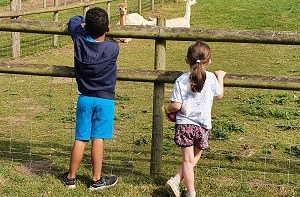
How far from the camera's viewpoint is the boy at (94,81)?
15.7 feet

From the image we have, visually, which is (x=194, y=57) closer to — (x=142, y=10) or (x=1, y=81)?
(x=1, y=81)

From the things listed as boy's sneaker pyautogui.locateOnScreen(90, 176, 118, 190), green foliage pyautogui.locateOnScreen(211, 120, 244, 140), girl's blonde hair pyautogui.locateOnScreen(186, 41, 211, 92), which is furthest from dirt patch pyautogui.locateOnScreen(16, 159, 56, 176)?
green foliage pyautogui.locateOnScreen(211, 120, 244, 140)

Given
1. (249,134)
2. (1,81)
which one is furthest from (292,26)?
(249,134)

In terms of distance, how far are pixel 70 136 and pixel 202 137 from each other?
2.51 m

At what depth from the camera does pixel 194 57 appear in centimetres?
453

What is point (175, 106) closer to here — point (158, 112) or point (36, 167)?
point (158, 112)

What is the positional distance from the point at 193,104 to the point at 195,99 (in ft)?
0.13

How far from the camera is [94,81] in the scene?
4.84 meters

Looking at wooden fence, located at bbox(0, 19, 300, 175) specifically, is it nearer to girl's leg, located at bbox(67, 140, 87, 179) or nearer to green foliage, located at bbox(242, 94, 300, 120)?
girl's leg, located at bbox(67, 140, 87, 179)

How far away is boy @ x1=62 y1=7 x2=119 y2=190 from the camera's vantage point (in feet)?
15.7

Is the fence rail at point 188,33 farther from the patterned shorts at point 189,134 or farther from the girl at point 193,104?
the patterned shorts at point 189,134

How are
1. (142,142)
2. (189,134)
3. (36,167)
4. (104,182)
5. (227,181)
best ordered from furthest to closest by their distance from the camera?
(142,142)
(36,167)
(227,181)
(104,182)
(189,134)

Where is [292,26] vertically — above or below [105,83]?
above

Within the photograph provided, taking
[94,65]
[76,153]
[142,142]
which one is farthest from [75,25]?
[142,142]
